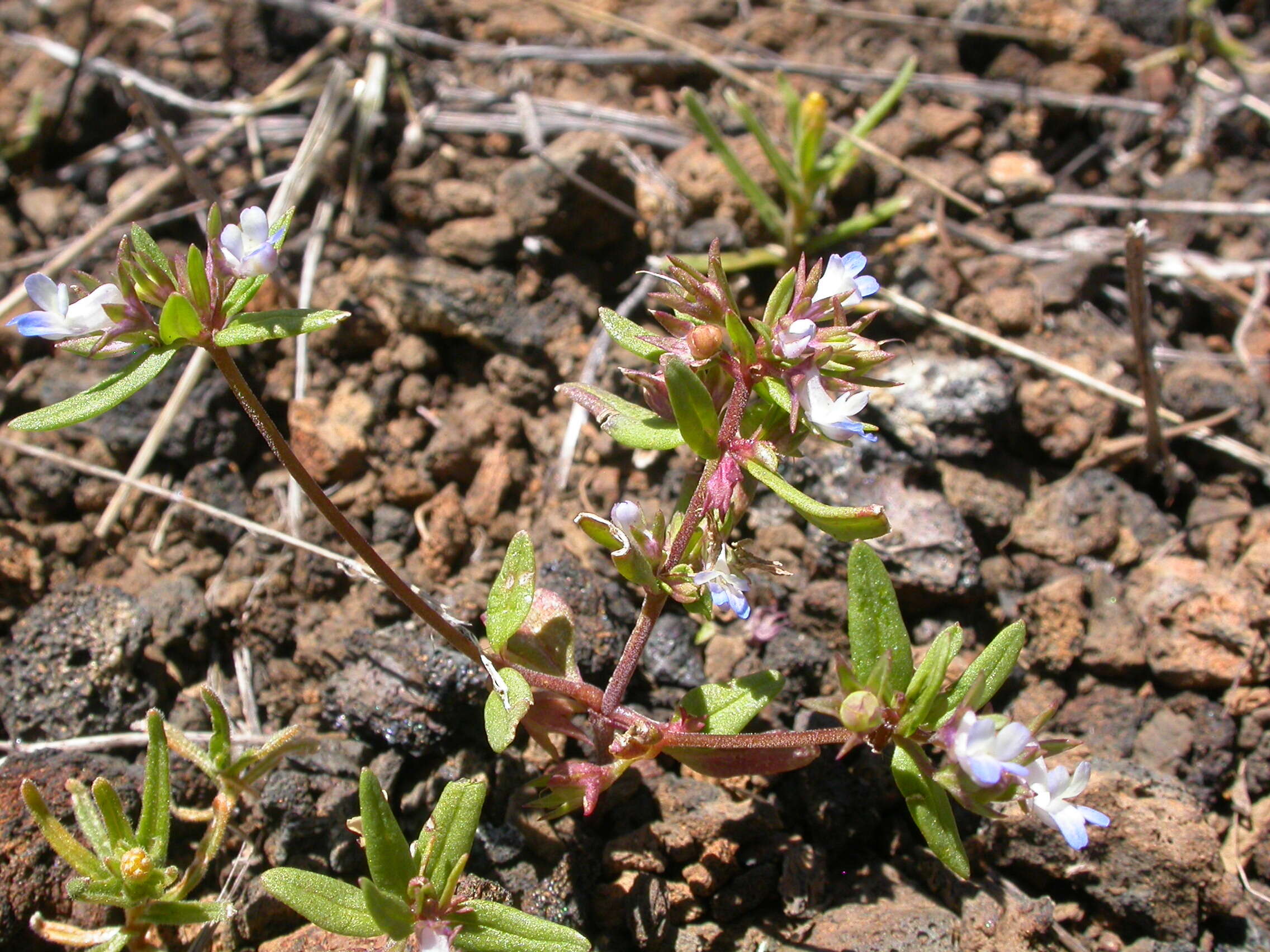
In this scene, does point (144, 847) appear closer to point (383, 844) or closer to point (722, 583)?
point (383, 844)

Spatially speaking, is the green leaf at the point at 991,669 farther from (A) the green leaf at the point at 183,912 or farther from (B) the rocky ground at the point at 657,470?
(A) the green leaf at the point at 183,912

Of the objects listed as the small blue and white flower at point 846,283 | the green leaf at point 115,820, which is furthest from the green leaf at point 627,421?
the green leaf at point 115,820

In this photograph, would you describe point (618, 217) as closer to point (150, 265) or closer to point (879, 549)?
point (879, 549)

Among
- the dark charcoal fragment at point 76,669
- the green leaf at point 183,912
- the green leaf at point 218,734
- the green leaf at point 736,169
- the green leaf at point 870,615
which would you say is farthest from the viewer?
the green leaf at point 736,169

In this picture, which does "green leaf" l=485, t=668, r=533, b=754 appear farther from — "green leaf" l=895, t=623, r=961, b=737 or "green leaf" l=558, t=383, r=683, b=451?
"green leaf" l=895, t=623, r=961, b=737

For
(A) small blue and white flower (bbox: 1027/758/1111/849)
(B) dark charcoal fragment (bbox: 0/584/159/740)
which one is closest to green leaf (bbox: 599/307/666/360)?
(A) small blue and white flower (bbox: 1027/758/1111/849)

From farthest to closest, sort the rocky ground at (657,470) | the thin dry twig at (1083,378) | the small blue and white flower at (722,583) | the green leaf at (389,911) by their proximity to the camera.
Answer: the thin dry twig at (1083,378), the rocky ground at (657,470), the small blue and white flower at (722,583), the green leaf at (389,911)
